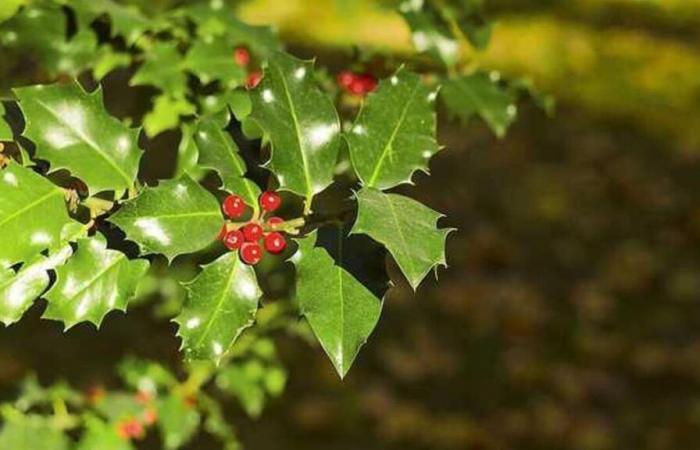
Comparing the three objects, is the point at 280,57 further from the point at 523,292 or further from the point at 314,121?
the point at 523,292

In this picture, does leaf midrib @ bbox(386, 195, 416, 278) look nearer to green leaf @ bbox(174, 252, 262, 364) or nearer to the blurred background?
green leaf @ bbox(174, 252, 262, 364)

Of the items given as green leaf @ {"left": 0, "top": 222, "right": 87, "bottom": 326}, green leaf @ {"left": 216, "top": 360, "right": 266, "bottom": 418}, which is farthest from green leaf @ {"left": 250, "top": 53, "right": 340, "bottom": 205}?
green leaf @ {"left": 216, "top": 360, "right": 266, "bottom": 418}

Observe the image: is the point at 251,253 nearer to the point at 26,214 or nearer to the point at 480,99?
the point at 26,214

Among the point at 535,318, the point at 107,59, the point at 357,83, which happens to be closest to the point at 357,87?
the point at 357,83

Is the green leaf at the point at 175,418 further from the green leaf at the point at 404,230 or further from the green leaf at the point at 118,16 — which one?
the green leaf at the point at 404,230

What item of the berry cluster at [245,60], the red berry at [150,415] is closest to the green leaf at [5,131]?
the berry cluster at [245,60]

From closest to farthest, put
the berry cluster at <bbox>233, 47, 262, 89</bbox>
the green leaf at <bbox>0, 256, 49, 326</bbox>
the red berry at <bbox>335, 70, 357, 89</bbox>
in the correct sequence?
the green leaf at <bbox>0, 256, 49, 326</bbox> < the berry cluster at <bbox>233, 47, 262, 89</bbox> < the red berry at <bbox>335, 70, 357, 89</bbox>
